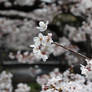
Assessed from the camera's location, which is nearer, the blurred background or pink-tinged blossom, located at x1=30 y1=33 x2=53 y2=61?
pink-tinged blossom, located at x1=30 y1=33 x2=53 y2=61

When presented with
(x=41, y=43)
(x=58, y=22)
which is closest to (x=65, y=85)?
(x=41, y=43)

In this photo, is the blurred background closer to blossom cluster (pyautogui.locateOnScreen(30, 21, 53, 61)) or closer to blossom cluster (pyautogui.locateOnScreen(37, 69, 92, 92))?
blossom cluster (pyautogui.locateOnScreen(37, 69, 92, 92))

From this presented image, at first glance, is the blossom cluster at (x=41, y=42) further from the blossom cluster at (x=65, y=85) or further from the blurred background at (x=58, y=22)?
the blurred background at (x=58, y=22)

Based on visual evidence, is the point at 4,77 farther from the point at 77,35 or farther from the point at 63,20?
the point at 63,20

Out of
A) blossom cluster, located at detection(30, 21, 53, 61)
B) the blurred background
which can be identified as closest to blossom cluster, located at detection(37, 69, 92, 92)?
blossom cluster, located at detection(30, 21, 53, 61)

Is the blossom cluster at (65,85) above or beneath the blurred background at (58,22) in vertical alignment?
beneath

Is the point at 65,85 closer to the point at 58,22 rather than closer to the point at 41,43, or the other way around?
the point at 41,43

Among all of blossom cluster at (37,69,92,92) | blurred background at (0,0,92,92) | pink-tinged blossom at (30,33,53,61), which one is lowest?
blossom cluster at (37,69,92,92)

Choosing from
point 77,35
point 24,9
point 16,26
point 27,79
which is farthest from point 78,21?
point 27,79

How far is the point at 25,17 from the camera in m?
6.85

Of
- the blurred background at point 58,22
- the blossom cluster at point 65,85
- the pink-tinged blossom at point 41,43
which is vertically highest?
the blurred background at point 58,22

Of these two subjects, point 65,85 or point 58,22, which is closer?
point 65,85

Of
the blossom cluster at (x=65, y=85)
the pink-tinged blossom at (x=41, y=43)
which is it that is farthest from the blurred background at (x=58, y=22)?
the pink-tinged blossom at (x=41, y=43)

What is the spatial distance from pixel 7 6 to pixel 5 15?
1.30 ft
